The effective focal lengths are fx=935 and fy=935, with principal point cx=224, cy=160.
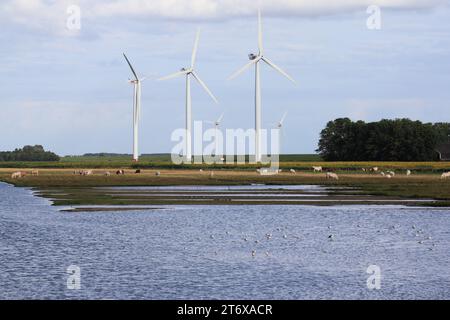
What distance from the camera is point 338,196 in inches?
2997

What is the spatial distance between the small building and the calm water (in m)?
106

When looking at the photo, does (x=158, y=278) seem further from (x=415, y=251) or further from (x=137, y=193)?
(x=137, y=193)

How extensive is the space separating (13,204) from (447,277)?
4597 cm

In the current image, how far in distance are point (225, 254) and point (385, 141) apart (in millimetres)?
127468

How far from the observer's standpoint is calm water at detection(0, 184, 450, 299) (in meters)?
29.8

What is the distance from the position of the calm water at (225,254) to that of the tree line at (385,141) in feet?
335

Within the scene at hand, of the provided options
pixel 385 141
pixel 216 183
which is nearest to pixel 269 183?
pixel 216 183

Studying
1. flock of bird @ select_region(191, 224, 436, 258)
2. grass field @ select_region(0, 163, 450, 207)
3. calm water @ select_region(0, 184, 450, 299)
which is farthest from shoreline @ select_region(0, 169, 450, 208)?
flock of bird @ select_region(191, 224, 436, 258)

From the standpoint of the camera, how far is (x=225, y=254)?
38188 mm

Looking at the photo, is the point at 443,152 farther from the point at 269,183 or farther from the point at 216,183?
Answer: the point at 216,183

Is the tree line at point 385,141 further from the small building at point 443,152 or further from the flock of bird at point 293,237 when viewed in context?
the flock of bird at point 293,237

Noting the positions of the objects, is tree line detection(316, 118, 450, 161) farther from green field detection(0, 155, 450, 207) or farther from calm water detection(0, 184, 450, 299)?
calm water detection(0, 184, 450, 299)

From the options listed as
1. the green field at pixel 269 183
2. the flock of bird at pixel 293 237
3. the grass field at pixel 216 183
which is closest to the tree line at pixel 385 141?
the green field at pixel 269 183
